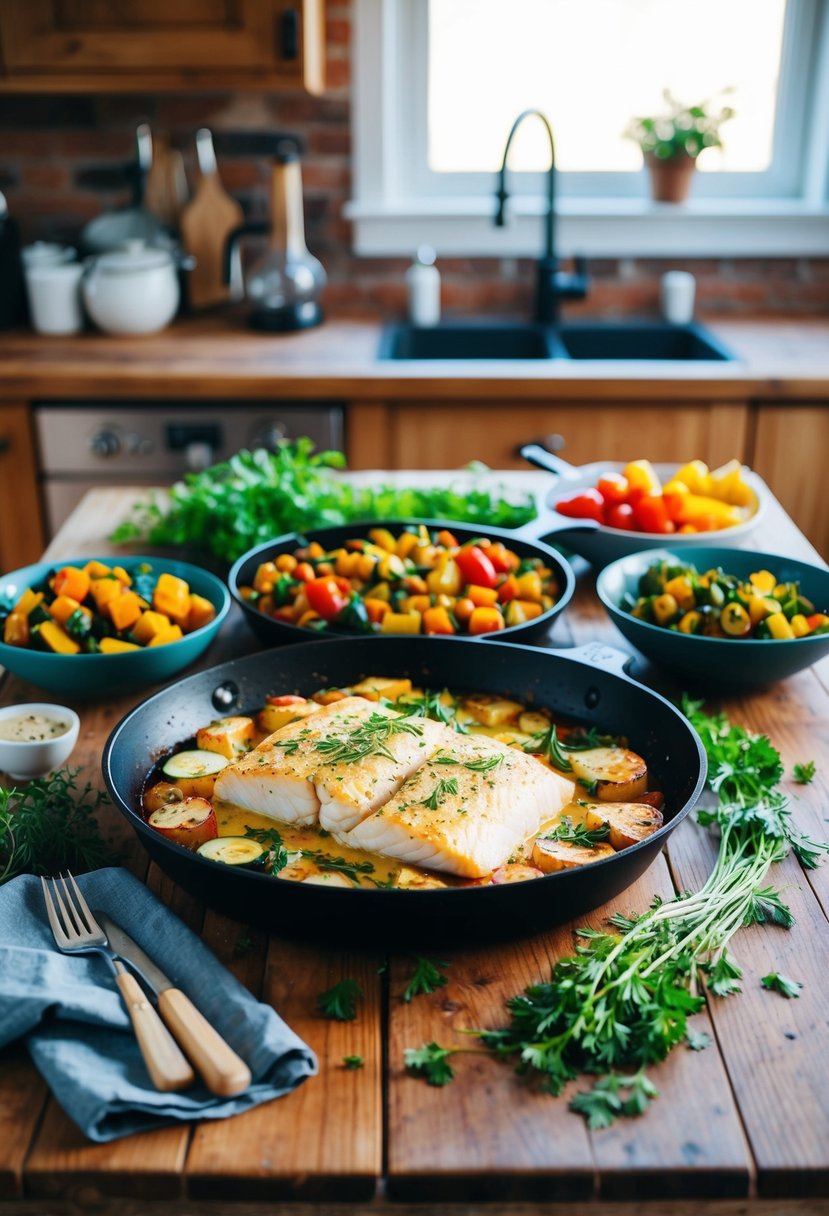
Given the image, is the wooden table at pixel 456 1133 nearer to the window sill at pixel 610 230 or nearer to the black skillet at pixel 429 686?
the black skillet at pixel 429 686

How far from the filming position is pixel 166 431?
323 cm

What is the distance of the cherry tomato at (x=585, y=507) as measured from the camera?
81.5 inches

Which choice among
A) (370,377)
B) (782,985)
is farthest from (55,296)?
(782,985)

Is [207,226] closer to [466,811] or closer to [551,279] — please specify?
[551,279]

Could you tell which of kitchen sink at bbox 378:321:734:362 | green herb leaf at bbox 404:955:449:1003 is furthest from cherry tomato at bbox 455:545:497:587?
kitchen sink at bbox 378:321:734:362

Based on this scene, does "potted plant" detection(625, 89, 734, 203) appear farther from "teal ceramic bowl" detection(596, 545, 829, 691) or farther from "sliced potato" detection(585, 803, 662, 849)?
"sliced potato" detection(585, 803, 662, 849)

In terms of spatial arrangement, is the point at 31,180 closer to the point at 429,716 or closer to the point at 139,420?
the point at 139,420

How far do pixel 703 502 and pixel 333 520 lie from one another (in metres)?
0.67

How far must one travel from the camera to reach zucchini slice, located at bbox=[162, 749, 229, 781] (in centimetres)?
135

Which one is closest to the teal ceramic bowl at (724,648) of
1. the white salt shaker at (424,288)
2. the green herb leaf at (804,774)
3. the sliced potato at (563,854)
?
the green herb leaf at (804,774)

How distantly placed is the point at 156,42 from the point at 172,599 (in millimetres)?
2229

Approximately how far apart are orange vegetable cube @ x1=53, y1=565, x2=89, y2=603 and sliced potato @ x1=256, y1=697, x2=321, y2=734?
1.22 ft

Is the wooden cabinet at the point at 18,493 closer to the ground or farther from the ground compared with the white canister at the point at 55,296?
closer to the ground

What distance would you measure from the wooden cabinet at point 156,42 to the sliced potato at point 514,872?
279 cm
